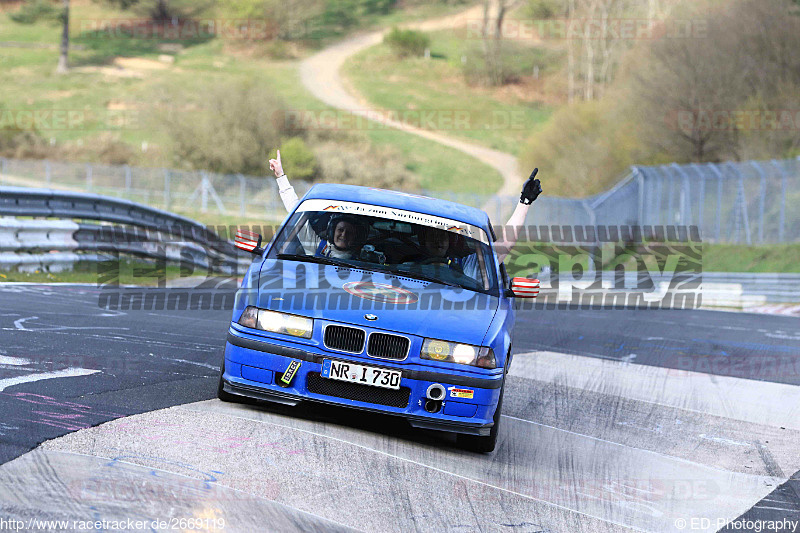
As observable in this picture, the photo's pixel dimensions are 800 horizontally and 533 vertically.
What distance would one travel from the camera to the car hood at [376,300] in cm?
605

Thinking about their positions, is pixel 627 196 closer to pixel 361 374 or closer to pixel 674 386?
pixel 674 386

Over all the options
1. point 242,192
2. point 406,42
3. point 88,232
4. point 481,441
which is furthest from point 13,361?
point 406,42

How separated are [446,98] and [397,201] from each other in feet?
278

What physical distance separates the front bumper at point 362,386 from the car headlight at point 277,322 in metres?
0.07

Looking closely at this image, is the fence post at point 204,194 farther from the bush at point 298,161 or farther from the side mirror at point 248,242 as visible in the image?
the side mirror at point 248,242

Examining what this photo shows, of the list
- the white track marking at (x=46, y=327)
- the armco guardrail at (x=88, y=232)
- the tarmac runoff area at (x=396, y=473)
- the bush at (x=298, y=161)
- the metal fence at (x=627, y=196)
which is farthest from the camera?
the bush at (x=298, y=161)

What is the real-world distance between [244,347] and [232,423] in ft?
1.48

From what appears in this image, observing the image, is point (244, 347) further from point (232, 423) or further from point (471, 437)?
point (471, 437)

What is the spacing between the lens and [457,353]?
238 inches

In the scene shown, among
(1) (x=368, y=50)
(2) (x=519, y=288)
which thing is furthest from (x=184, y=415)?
(1) (x=368, y=50)

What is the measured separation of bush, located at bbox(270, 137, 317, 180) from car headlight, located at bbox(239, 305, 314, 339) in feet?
183

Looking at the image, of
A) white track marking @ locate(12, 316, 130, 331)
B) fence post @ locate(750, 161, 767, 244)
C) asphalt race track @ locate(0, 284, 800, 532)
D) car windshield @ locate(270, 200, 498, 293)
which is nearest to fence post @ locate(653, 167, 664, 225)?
fence post @ locate(750, 161, 767, 244)

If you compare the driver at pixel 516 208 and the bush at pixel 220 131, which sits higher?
the bush at pixel 220 131

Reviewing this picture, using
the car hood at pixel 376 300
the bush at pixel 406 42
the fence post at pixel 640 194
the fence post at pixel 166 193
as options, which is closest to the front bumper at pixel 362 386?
the car hood at pixel 376 300
